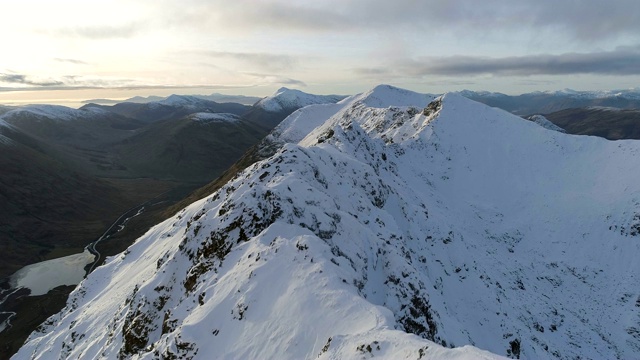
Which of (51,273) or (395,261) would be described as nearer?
(395,261)

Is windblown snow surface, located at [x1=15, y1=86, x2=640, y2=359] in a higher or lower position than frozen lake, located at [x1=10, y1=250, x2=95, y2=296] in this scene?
higher

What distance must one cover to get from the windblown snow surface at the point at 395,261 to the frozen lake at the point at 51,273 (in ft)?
196

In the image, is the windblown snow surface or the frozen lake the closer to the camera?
the windblown snow surface

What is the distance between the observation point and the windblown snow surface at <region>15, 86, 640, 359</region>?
76.0ft

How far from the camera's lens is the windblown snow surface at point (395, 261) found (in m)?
23.2

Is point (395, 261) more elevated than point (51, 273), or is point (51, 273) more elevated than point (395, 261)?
point (395, 261)

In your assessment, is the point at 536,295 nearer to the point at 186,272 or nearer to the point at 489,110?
the point at 186,272

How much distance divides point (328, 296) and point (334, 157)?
32.0m

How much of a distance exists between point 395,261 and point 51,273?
125340mm

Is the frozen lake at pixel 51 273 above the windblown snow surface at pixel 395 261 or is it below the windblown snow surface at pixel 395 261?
below

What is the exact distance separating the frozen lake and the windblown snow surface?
59753 millimetres

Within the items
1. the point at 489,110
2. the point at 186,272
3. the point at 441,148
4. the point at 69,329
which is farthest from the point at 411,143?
the point at 69,329

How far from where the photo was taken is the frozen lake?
347ft

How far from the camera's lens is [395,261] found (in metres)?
33.5
